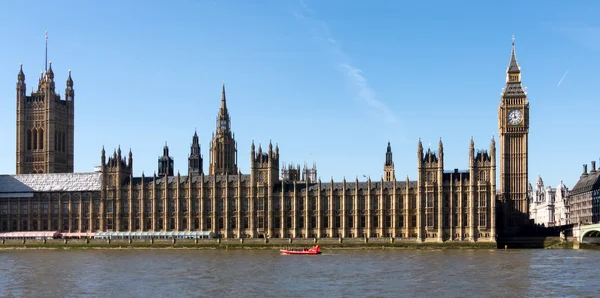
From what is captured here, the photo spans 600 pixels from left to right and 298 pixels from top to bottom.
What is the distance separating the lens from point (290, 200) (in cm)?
15462

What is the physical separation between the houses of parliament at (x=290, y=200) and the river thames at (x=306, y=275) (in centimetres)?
2739

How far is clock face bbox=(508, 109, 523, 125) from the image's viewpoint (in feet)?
533

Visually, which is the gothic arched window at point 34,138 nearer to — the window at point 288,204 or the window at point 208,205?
the window at point 208,205

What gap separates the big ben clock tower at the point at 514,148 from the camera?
159m

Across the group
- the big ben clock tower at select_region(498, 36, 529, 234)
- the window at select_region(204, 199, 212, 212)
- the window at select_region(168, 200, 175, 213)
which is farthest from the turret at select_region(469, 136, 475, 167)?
the window at select_region(168, 200, 175, 213)

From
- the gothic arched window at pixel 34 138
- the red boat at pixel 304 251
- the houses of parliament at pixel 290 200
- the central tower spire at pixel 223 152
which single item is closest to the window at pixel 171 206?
the houses of parliament at pixel 290 200

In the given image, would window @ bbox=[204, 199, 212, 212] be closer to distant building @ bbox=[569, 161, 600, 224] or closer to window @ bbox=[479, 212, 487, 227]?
window @ bbox=[479, 212, 487, 227]

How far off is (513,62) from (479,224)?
3607 centimetres

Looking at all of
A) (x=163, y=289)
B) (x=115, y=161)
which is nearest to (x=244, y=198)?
(x=115, y=161)

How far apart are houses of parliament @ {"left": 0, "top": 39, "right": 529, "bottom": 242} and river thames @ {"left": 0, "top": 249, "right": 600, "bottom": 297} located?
2739cm

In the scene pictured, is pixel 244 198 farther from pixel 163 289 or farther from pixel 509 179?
pixel 163 289

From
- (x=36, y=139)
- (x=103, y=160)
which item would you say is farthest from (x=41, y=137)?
(x=103, y=160)

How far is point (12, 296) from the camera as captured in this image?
2844 inches

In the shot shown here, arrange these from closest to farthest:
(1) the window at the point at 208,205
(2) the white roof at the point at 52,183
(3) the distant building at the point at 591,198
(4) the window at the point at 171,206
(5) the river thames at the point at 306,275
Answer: (5) the river thames at the point at 306,275 < (1) the window at the point at 208,205 < (4) the window at the point at 171,206 < (2) the white roof at the point at 52,183 < (3) the distant building at the point at 591,198
